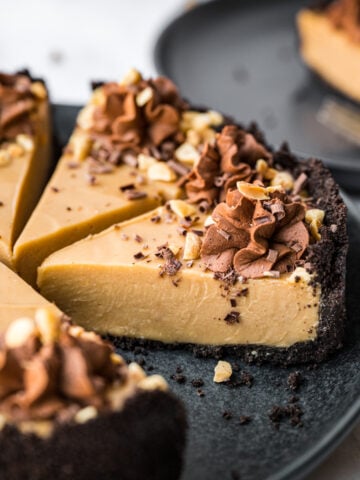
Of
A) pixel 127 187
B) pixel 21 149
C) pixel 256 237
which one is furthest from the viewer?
pixel 21 149

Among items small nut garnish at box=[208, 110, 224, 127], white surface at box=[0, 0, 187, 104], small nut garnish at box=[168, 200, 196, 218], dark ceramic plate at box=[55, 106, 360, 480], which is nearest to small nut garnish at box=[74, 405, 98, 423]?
dark ceramic plate at box=[55, 106, 360, 480]

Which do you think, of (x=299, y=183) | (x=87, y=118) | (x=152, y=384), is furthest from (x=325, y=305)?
(x=87, y=118)

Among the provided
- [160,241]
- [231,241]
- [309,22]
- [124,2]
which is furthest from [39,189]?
[124,2]

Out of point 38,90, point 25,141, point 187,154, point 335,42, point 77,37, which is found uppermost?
point 335,42

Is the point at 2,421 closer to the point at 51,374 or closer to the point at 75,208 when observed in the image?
the point at 51,374

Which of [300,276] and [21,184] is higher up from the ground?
[300,276]

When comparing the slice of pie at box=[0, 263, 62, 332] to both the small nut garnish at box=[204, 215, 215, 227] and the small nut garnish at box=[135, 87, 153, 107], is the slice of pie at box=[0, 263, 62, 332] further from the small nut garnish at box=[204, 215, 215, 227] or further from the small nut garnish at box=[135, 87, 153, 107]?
the small nut garnish at box=[135, 87, 153, 107]

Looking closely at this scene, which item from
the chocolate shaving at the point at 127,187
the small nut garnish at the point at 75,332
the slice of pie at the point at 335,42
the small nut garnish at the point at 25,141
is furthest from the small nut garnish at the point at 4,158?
the slice of pie at the point at 335,42
